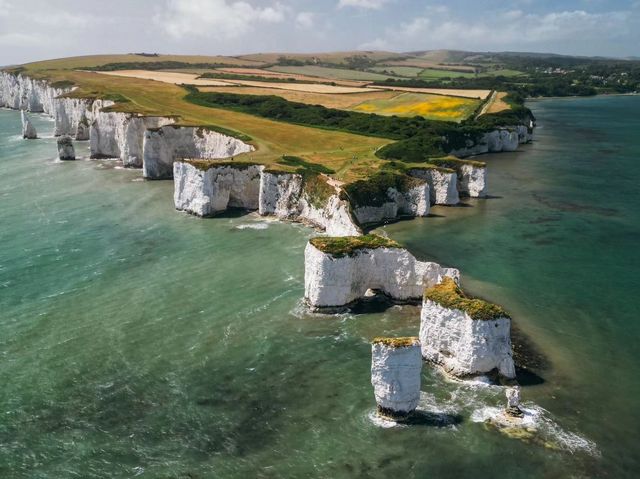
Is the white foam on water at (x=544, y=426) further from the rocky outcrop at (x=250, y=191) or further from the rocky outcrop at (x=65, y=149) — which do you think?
the rocky outcrop at (x=65, y=149)

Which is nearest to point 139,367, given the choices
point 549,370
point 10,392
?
point 10,392

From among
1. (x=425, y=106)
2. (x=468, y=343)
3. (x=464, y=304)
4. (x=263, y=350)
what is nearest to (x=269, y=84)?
(x=425, y=106)

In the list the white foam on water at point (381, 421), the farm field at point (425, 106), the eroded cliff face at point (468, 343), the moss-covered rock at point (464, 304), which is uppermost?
the farm field at point (425, 106)

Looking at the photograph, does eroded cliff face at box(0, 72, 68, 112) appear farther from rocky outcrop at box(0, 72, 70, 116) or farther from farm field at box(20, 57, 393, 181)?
farm field at box(20, 57, 393, 181)

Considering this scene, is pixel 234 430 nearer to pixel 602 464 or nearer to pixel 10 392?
pixel 10 392

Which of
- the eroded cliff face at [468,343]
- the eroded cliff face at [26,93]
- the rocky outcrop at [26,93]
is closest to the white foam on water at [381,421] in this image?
the eroded cliff face at [468,343]

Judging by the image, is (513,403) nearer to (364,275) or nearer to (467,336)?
(467,336)
